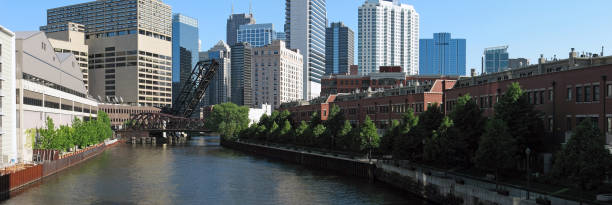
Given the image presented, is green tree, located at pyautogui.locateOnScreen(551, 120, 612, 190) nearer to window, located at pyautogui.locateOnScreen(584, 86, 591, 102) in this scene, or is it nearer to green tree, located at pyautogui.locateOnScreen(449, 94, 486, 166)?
window, located at pyautogui.locateOnScreen(584, 86, 591, 102)

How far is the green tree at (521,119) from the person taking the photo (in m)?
49.2

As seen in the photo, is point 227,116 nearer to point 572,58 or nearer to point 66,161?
point 66,161

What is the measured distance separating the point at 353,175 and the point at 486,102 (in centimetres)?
1916

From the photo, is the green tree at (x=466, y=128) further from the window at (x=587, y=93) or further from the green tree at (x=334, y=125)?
the green tree at (x=334, y=125)

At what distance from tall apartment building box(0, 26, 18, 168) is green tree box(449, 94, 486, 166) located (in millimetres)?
49981

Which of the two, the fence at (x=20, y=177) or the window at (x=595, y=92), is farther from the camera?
the fence at (x=20, y=177)

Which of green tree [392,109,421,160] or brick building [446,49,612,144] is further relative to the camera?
green tree [392,109,421,160]

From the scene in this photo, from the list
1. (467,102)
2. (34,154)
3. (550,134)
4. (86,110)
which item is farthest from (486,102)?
(86,110)

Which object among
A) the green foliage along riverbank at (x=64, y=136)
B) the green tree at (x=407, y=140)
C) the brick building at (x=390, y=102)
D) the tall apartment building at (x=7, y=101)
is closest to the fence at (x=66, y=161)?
the green foliage along riverbank at (x=64, y=136)

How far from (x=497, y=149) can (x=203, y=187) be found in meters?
34.0

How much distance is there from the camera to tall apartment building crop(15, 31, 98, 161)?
7275 centimetres

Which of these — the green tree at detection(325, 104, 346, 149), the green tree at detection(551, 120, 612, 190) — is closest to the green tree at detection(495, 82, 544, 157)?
the green tree at detection(551, 120, 612, 190)

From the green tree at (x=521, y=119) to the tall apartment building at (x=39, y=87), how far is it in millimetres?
55370

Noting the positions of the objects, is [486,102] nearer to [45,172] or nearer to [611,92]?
[611,92]
